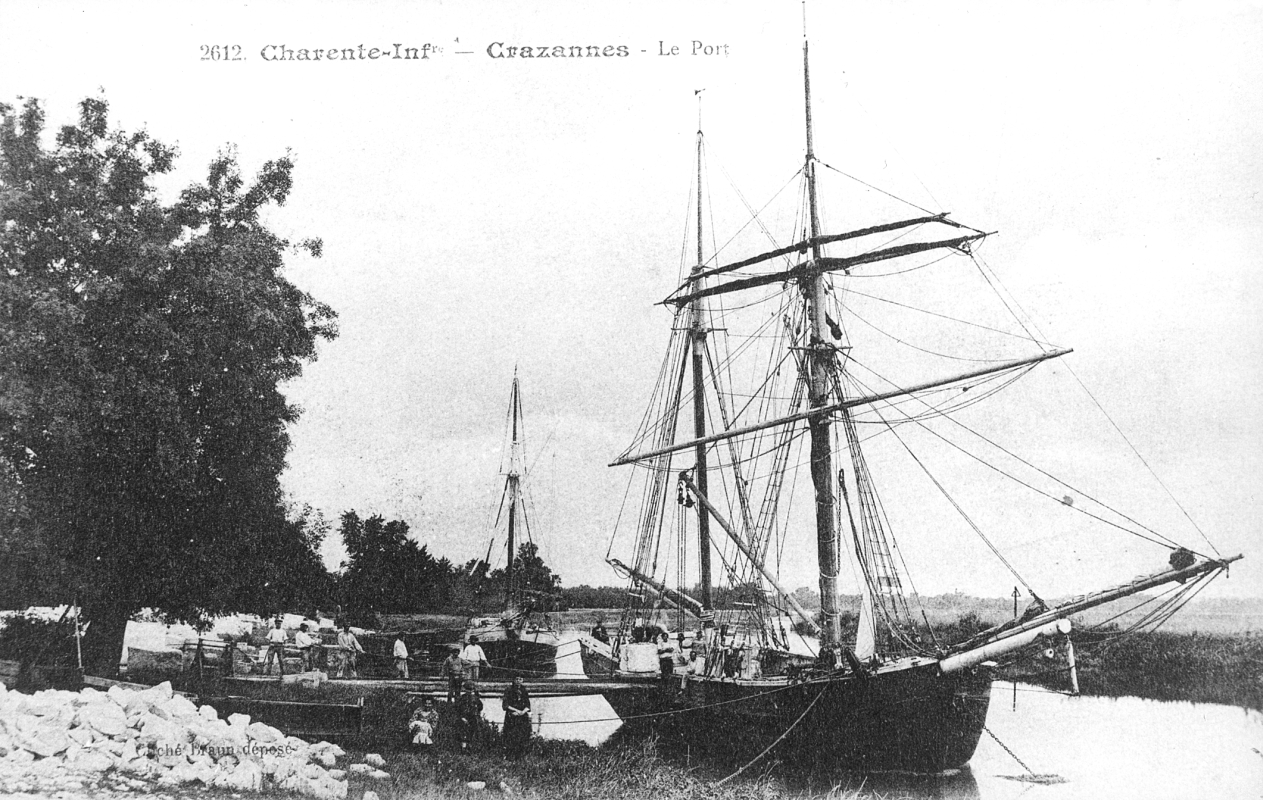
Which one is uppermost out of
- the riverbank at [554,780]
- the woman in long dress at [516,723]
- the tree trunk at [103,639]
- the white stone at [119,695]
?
the tree trunk at [103,639]

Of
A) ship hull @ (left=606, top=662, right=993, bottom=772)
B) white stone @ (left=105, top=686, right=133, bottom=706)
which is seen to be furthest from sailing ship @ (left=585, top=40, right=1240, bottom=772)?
white stone @ (left=105, top=686, right=133, bottom=706)

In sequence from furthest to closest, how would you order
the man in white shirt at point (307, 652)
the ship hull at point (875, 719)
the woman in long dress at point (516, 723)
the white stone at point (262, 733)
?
the man in white shirt at point (307, 652) < the woman in long dress at point (516, 723) < the ship hull at point (875, 719) < the white stone at point (262, 733)

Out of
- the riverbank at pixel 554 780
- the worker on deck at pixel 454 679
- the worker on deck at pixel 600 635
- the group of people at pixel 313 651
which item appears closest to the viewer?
the riverbank at pixel 554 780

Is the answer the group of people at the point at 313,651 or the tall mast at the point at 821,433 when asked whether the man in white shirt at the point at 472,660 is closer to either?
the group of people at the point at 313,651

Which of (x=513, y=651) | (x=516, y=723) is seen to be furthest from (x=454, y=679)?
(x=513, y=651)

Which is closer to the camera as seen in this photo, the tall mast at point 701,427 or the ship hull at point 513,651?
the tall mast at point 701,427

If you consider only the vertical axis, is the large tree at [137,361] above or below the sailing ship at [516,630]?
above

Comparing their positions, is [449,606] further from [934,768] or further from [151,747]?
[934,768]

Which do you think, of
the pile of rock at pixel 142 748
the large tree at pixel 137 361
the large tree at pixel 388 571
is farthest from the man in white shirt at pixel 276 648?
the pile of rock at pixel 142 748
